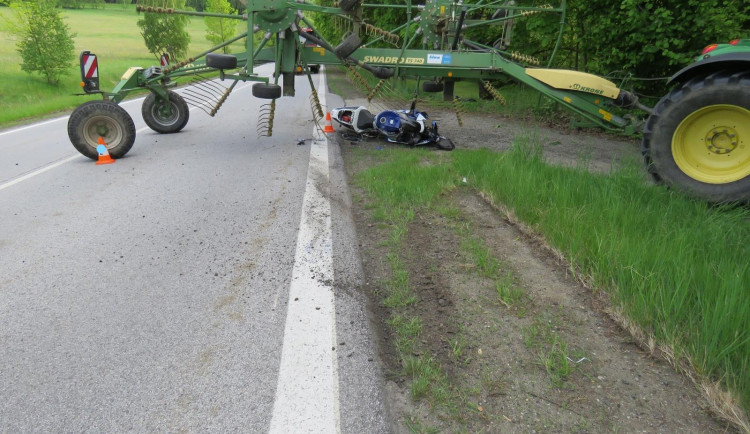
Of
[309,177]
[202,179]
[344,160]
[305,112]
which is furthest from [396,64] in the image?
[305,112]

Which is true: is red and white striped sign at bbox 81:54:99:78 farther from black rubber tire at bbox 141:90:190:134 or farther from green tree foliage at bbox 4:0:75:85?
green tree foliage at bbox 4:0:75:85

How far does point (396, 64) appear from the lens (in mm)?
7344

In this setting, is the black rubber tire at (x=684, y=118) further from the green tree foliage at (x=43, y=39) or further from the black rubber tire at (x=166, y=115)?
the green tree foliage at (x=43, y=39)

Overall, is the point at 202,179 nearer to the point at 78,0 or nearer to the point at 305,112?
the point at 305,112

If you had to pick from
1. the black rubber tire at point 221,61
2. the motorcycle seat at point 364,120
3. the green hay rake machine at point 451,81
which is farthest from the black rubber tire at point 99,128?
the motorcycle seat at point 364,120

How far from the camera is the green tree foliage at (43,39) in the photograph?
20562 millimetres

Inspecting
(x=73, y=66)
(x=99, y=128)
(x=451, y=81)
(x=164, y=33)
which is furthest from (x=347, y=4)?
(x=164, y=33)

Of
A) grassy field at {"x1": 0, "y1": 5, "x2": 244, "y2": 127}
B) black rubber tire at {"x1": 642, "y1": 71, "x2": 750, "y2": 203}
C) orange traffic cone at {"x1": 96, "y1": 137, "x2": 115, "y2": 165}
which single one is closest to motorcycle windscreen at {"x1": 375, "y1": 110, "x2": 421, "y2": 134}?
black rubber tire at {"x1": 642, "y1": 71, "x2": 750, "y2": 203}

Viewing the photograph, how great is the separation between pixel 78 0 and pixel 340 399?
10985 centimetres

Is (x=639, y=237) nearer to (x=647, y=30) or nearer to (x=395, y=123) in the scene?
(x=395, y=123)

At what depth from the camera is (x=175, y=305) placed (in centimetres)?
311

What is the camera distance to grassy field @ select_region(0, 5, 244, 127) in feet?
50.3

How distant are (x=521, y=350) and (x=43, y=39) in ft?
85.1

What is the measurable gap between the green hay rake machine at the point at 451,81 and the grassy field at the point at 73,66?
192cm
